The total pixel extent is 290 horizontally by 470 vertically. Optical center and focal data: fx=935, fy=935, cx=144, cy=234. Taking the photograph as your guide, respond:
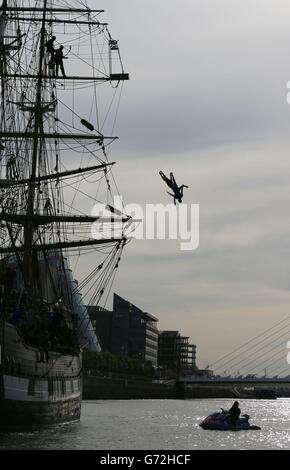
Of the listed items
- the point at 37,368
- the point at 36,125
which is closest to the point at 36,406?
the point at 37,368

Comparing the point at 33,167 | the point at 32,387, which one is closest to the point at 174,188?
the point at 32,387

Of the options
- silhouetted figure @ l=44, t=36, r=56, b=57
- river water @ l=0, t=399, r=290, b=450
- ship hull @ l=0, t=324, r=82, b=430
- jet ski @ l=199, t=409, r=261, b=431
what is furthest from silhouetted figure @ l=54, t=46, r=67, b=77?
jet ski @ l=199, t=409, r=261, b=431

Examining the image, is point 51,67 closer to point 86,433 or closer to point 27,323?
point 27,323

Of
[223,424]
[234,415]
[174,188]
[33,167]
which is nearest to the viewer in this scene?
[174,188]

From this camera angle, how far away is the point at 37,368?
51.8 meters

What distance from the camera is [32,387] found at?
50.2m

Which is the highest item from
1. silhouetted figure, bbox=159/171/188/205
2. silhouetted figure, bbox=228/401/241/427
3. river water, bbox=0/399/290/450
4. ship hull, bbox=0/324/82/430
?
silhouetted figure, bbox=159/171/188/205

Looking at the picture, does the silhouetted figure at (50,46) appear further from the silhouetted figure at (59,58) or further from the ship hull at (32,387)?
the ship hull at (32,387)

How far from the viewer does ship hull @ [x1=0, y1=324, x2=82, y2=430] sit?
151 feet

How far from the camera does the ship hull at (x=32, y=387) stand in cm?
4609

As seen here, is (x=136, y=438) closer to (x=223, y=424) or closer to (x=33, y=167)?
(x=223, y=424)

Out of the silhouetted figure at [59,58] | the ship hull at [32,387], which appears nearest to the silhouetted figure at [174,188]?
the ship hull at [32,387]

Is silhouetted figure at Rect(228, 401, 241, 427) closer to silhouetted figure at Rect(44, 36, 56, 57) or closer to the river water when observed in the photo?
the river water
